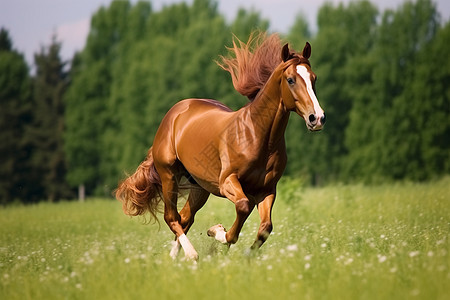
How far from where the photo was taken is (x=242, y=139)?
24.0 feet

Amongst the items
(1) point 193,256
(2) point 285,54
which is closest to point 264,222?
(1) point 193,256

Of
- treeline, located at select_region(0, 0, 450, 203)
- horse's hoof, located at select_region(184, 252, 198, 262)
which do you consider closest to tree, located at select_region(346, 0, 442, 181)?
treeline, located at select_region(0, 0, 450, 203)

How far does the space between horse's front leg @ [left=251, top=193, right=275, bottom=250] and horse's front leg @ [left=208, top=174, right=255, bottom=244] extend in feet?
0.49

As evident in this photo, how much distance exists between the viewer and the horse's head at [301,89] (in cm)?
650

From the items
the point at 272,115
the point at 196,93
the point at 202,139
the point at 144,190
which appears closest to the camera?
the point at 272,115

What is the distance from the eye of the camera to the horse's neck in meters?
7.16

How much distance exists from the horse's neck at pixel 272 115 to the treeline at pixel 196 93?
82.7 ft

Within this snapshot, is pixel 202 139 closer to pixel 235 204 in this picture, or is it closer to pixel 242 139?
pixel 242 139

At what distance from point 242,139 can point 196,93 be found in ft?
90.5

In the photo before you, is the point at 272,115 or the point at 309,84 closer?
the point at 309,84

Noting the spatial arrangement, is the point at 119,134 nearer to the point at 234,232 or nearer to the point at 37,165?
the point at 37,165

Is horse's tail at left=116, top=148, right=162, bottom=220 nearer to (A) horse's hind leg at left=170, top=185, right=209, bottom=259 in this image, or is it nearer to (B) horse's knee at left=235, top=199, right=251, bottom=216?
(A) horse's hind leg at left=170, top=185, right=209, bottom=259

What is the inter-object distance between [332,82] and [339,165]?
4.44 m

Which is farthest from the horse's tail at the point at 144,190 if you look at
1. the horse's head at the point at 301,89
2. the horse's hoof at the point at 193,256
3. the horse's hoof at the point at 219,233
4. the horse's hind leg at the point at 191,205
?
the horse's head at the point at 301,89
